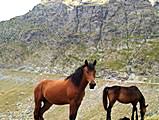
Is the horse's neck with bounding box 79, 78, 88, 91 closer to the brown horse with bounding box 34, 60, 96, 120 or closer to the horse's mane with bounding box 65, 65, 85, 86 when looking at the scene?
the brown horse with bounding box 34, 60, 96, 120

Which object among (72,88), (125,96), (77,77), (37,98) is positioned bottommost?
(125,96)

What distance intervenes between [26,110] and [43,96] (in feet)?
335

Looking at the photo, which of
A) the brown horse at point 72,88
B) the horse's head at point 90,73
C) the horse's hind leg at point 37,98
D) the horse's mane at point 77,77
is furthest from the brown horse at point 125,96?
the horse's head at point 90,73

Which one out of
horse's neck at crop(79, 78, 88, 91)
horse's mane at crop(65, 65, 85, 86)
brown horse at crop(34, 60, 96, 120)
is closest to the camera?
brown horse at crop(34, 60, 96, 120)

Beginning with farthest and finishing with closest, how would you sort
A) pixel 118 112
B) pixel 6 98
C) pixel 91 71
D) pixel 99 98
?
pixel 6 98 → pixel 99 98 → pixel 118 112 → pixel 91 71

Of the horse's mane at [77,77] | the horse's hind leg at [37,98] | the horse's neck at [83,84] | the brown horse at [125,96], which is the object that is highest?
the horse's mane at [77,77]

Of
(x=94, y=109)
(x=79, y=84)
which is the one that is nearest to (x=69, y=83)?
(x=79, y=84)

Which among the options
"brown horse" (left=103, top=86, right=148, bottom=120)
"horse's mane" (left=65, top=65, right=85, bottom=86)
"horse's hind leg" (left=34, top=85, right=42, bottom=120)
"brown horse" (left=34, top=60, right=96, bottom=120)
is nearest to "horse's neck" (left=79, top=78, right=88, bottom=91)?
"brown horse" (left=34, top=60, right=96, bottom=120)

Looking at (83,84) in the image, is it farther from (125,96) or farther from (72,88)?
(125,96)

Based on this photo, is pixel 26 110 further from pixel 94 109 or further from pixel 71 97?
pixel 71 97

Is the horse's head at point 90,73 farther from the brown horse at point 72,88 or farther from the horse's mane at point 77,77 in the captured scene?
the horse's mane at point 77,77

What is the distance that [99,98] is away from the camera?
112500mm

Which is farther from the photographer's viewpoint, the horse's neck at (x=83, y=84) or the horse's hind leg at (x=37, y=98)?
the horse's hind leg at (x=37, y=98)

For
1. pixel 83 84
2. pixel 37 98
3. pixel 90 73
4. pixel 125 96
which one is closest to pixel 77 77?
pixel 83 84
